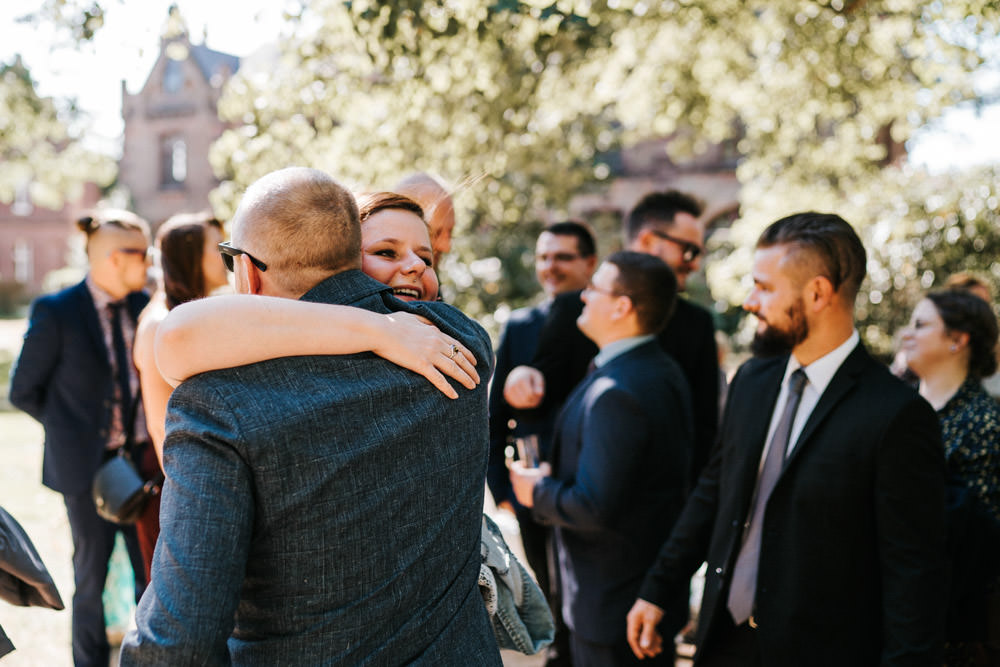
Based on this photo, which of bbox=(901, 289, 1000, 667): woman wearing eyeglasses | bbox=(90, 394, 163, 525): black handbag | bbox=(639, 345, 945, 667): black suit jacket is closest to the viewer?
bbox=(639, 345, 945, 667): black suit jacket

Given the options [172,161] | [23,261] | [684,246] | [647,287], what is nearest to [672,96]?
[684,246]

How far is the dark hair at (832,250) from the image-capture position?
2488 millimetres

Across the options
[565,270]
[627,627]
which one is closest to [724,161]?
[565,270]

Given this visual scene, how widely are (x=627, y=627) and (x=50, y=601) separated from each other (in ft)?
6.52

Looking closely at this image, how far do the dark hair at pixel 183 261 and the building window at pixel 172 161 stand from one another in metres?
36.4

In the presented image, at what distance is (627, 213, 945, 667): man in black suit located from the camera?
2.18 metres

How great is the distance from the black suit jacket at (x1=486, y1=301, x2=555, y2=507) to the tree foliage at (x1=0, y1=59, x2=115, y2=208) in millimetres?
15767

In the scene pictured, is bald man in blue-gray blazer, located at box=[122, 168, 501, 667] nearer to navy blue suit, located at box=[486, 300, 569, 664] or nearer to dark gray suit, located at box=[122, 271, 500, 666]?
dark gray suit, located at box=[122, 271, 500, 666]

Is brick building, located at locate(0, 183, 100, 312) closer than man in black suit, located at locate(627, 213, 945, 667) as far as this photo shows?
No

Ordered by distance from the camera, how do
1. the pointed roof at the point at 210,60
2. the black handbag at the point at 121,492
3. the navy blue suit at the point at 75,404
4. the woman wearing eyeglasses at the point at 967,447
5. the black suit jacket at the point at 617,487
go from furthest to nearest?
1. the pointed roof at the point at 210,60
2. the navy blue suit at the point at 75,404
3. the black handbag at the point at 121,492
4. the black suit jacket at the point at 617,487
5. the woman wearing eyeglasses at the point at 967,447

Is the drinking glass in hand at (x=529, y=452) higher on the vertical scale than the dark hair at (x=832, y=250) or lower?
lower

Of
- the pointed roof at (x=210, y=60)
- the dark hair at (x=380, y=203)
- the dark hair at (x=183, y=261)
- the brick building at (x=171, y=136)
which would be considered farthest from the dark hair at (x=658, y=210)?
the pointed roof at (x=210, y=60)

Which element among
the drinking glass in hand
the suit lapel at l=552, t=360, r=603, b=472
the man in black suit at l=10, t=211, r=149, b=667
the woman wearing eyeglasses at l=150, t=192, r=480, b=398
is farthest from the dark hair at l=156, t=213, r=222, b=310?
the woman wearing eyeglasses at l=150, t=192, r=480, b=398

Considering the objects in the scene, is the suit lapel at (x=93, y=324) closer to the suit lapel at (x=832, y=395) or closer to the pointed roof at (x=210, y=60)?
the suit lapel at (x=832, y=395)
